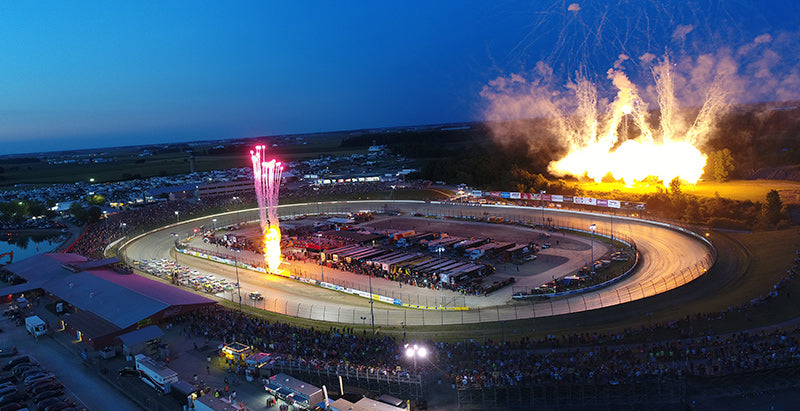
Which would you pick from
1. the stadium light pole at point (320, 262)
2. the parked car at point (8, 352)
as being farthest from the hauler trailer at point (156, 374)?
the stadium light pole at point (320, 262)

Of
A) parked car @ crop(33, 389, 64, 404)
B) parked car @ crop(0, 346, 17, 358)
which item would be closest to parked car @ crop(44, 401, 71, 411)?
parked car @ crop(33, 389, 64, 404)

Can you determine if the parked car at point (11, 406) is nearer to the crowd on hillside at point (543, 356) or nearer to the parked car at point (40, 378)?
the parked car at point (40, 378)

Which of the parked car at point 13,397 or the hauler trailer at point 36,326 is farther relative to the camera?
the hauler trailer at point 36,326

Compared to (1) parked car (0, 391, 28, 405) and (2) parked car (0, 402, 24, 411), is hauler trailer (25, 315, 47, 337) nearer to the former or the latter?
(1) parked car (0, 391, 28, 405)

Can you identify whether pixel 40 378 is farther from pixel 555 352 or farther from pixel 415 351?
pixel 555 352

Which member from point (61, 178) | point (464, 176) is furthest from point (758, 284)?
point (61, 178)
